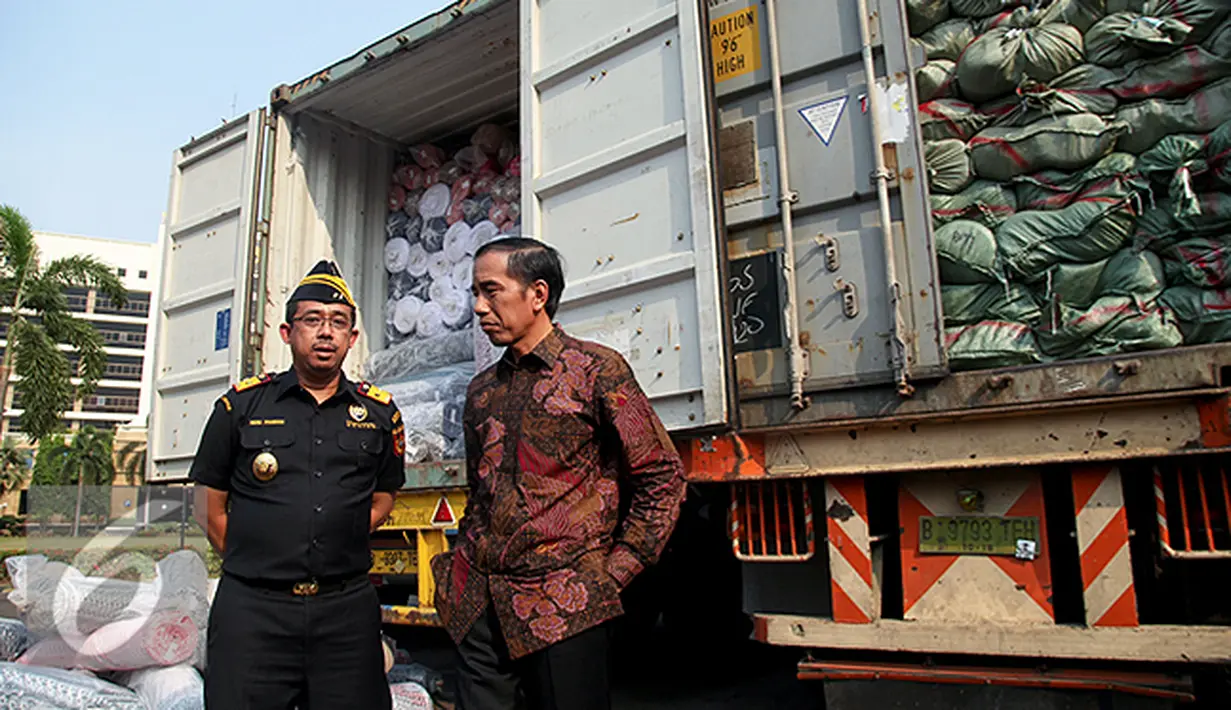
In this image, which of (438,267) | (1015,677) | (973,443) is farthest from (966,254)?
(438,267)

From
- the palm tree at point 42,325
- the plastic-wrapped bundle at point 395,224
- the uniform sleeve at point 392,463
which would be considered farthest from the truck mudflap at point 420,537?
the palm tree at point 42,325

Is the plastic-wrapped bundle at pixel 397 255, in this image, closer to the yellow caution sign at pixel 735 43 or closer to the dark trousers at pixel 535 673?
the yellow caution sign at pixel 735 43

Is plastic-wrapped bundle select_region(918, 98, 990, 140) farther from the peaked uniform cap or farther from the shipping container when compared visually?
the peaked uniform cap

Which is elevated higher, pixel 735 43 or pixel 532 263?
pixel 735 43

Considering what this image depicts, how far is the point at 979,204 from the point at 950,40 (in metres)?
0.64

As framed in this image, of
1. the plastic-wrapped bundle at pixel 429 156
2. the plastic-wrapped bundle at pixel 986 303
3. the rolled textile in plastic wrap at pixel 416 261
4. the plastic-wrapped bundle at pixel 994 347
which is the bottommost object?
the plastic-wrapped bundle at pixel 994 347

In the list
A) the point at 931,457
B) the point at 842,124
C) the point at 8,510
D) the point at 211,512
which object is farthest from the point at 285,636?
the point at 8,510

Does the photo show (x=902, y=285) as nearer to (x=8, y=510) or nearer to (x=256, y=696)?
(x=256, y=696)

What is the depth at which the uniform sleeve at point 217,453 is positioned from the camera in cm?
215

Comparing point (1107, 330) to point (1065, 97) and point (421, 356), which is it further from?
point (421, 356)

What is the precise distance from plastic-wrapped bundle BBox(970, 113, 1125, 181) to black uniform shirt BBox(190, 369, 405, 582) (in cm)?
222

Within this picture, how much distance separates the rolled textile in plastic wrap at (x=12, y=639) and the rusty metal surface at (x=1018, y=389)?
10.1 ft

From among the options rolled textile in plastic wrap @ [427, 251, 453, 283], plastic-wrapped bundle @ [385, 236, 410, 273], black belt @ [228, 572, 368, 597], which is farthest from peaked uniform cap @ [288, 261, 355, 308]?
plastic-wrapped bundle @ [385, 236, 410, 273]

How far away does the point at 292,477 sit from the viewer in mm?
2129
